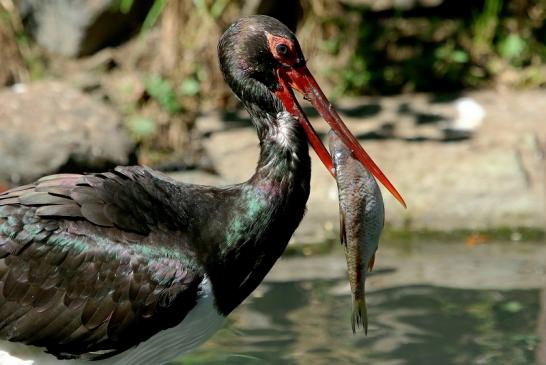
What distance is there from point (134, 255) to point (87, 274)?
0.67 feet

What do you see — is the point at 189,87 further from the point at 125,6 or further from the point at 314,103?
the point at 314,103

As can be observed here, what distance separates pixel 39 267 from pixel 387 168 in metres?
3.88

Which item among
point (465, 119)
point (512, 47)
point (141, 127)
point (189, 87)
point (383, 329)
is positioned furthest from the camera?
point (512, 47)

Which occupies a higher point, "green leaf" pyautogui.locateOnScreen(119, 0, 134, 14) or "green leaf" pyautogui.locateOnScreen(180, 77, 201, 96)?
"green leaf" pyautogui.locateOnScreen(119, 0, 134, 14)

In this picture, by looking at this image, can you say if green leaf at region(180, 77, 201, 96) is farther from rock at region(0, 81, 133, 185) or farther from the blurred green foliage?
rock at region(0, 81, 133, 185)

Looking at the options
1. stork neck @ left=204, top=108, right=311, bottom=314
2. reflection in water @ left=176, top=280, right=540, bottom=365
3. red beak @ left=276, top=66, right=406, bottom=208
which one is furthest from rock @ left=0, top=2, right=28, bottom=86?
stork neck @ left=204, top=108, right=311, bottom=314

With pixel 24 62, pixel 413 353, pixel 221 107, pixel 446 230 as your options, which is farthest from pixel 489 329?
pixel 24 62

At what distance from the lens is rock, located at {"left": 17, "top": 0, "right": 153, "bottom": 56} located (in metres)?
9.52

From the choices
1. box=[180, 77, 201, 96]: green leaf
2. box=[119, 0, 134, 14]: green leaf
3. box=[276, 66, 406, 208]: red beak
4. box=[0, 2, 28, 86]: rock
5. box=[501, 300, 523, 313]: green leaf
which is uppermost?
box=[276, 66, 406, 208]: red beak

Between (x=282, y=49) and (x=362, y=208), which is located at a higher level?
(x=282, y=49)

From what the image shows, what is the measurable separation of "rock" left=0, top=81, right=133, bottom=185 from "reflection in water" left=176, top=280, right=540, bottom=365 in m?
1.52

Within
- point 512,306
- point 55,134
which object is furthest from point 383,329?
point 55,134

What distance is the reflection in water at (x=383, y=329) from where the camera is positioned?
18.8 feet

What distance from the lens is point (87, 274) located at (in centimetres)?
465
